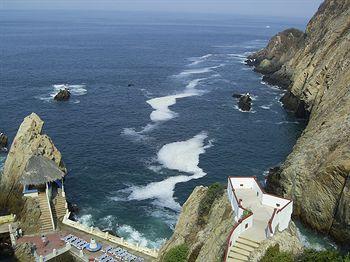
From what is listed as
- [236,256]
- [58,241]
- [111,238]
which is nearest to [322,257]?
[236,256]

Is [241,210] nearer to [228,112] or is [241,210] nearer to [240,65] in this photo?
[228,112]

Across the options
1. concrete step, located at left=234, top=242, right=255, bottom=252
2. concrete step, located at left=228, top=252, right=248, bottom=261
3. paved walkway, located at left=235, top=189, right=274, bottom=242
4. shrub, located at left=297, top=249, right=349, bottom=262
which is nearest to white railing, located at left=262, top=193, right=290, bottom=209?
paved walkway, located at left=235, top=189, right=274, bottom=242

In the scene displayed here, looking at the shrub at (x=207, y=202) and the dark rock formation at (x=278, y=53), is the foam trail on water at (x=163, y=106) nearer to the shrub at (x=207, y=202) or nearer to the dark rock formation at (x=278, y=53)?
the dark rock formation at (x=278, y=53)

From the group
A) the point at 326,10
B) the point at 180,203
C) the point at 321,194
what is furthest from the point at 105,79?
the point at 321,194

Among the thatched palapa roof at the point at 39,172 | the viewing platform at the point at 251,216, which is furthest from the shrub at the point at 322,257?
the thatched palapa roof at the point at 39,172

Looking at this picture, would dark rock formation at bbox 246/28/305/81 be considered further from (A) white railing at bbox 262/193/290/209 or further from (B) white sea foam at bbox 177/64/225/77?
(A) white railing at bbox 262/193/290/209

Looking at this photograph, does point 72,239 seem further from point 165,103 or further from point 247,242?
point 165,103
